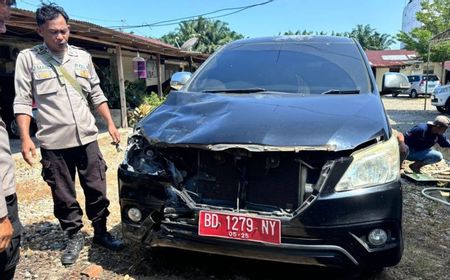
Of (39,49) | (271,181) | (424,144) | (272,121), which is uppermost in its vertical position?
(39,49)

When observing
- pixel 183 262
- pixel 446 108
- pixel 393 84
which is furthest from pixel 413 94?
pixel 183 262

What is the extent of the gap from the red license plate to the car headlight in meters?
0.38

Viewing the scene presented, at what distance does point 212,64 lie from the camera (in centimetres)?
335

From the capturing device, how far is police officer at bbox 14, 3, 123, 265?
2.72 metres

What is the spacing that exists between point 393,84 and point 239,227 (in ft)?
7.43

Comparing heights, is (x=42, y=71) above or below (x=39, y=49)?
below

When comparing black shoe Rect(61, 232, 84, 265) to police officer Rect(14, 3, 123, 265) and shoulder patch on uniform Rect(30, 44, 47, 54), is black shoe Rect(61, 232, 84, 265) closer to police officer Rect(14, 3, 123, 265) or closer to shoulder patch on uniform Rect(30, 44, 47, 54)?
police officer Rect(14, 3, 123, 265)

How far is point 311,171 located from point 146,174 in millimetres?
912

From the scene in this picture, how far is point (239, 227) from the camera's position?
6.91ft

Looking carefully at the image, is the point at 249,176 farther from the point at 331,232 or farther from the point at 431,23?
the point at 431,23

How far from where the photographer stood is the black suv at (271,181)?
2.03 metres

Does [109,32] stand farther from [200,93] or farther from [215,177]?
[215,177]

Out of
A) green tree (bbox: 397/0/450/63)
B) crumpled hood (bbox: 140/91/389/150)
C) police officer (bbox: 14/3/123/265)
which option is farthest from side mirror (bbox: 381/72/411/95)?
green tree (bbox: 397/0/450/63)

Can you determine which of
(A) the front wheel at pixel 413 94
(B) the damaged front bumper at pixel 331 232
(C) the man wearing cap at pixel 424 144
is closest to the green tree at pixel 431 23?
(A) the front wheel at pixel 413 94
